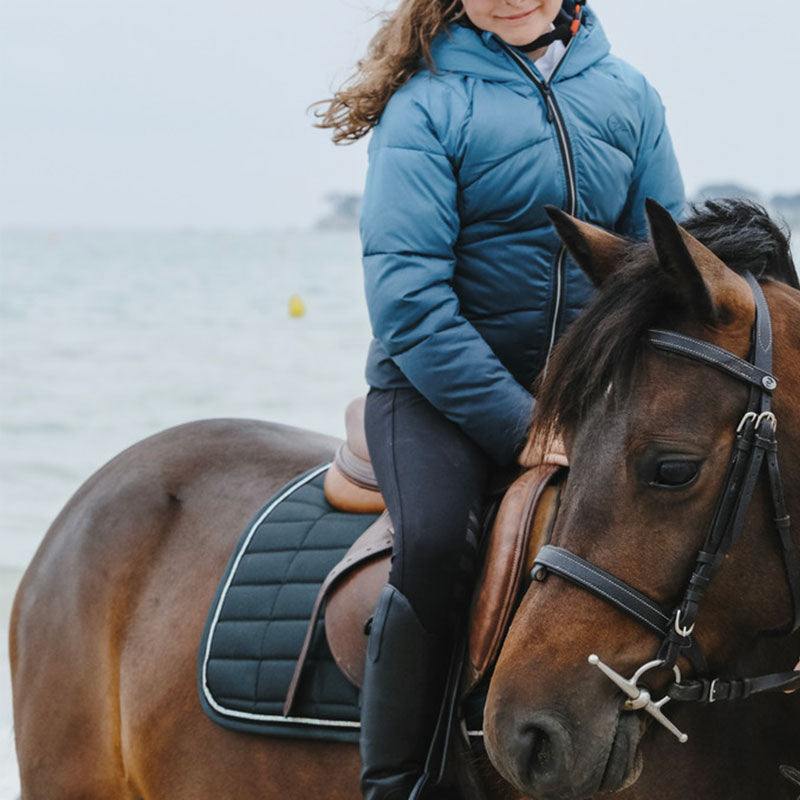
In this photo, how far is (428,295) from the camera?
2088 millimetres

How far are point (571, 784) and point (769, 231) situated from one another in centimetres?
94

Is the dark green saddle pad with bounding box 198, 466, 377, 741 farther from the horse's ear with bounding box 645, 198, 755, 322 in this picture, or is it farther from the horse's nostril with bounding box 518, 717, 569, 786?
the horse's ear with bounding box 645, 198, 755, 322

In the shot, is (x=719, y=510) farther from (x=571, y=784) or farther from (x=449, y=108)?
(x=449, y=108)

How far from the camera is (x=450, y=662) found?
206 cm

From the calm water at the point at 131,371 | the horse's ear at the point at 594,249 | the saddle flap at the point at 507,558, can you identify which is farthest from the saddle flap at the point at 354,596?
the calm water at the point at 131,371

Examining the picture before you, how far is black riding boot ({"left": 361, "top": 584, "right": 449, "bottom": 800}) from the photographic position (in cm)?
202

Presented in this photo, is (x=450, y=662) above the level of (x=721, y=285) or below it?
below

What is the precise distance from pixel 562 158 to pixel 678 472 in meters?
0.80

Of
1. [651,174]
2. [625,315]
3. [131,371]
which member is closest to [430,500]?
[625,315]

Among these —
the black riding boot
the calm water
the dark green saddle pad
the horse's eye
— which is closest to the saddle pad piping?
the dark green saddle pad

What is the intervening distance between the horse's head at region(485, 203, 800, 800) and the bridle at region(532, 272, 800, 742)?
13mm

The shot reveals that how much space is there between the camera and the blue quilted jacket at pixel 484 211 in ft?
6.87

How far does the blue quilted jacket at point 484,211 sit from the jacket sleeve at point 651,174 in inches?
3.2

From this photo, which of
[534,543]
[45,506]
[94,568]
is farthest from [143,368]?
[534,543]
